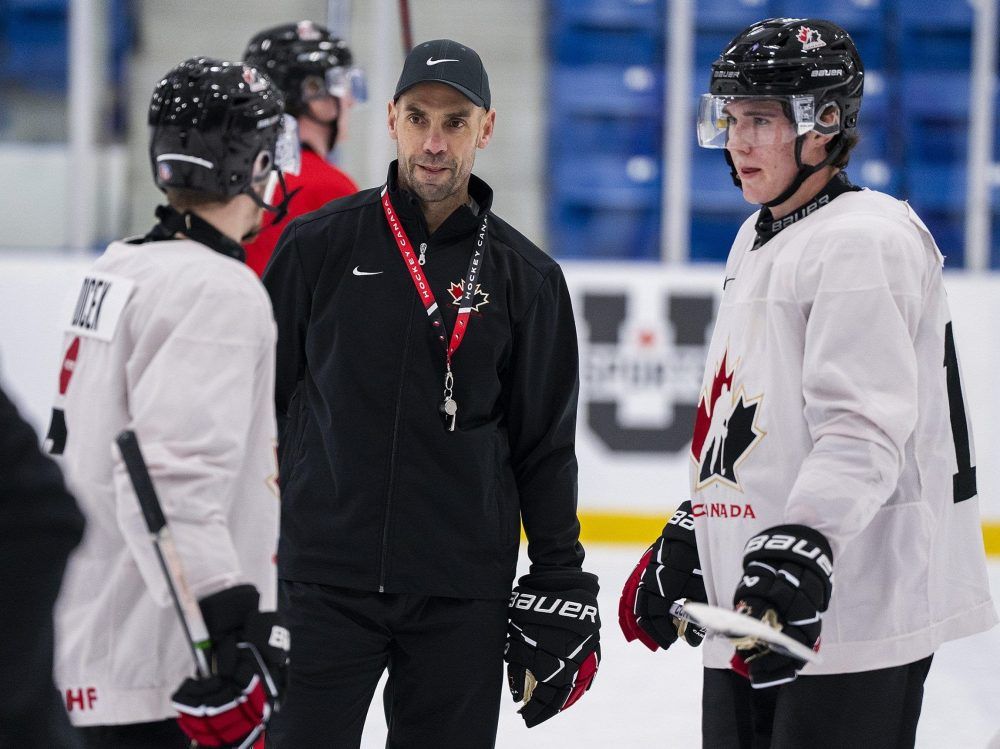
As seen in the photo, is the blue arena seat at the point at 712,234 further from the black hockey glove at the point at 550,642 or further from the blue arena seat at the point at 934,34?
the black hockey glove at the point at 550,642

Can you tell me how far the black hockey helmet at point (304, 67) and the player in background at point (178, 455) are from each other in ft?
4.95

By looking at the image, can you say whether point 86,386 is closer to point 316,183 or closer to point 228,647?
point 228,647

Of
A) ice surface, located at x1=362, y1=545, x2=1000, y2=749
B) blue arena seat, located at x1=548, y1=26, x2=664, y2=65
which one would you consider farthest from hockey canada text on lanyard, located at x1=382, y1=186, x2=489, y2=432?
blue arena seat, located at x1=548, y1=26, x2=664, y2=65

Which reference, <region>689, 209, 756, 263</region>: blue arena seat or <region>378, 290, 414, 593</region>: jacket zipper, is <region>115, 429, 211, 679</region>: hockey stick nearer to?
<region>378, 290, 414, 593</region>: jacket zipper

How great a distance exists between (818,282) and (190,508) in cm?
75

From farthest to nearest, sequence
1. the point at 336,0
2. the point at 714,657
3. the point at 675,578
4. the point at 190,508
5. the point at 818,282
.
Answer: 1. the point at 336,0
2. the point at 675,578
3. the point at 714,657
4. the point at 818,282
5. the point at 190,508

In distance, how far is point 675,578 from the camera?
1.94 m

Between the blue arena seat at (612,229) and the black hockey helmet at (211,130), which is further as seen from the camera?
the blue arena seat at (612,229)

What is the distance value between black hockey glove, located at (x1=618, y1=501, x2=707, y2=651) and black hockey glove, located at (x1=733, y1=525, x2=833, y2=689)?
1.31 feet

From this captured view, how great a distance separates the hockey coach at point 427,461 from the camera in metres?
1.96

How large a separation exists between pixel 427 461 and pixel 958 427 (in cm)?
71

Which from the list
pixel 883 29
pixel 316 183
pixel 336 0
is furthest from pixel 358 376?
pixel 883 29

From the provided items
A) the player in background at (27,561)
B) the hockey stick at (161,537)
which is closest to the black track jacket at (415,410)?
the hockey stick at (161,537)

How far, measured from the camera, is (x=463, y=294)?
6.55 feet
